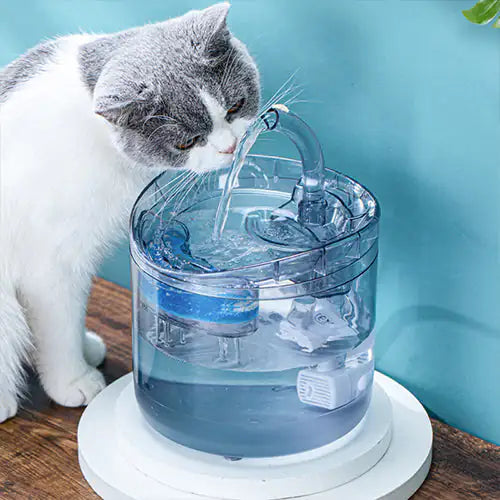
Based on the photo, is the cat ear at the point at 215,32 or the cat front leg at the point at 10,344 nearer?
the cat ear at the point at 215,32

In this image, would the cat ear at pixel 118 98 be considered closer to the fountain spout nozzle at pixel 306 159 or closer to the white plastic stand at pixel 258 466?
the fountain spout nozzle at pixel 306 159

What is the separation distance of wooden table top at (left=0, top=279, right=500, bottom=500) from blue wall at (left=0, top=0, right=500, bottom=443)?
58mm

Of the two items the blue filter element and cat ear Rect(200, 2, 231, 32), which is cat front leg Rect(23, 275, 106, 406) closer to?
the blue filter element

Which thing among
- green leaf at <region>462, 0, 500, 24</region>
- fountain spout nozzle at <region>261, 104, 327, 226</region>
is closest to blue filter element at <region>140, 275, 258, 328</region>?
fountain spout nozzle at <region>261, 104, 327, 226</region>

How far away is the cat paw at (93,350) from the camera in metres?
1.36

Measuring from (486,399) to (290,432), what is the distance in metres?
0.33

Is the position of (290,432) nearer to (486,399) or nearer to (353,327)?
(353,327)

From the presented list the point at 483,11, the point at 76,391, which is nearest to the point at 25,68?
the point at 76,391

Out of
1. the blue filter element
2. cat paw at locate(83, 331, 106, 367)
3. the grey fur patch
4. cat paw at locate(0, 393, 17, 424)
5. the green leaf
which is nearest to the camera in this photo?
the green leaf

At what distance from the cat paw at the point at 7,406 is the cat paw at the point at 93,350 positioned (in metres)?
0.16

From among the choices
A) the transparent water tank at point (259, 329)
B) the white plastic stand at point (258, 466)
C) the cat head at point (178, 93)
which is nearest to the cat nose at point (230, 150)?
the cat head at point (178, 93)

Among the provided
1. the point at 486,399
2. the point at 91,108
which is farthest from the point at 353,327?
the point at 91,108

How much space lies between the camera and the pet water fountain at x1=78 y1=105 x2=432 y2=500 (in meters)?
1.01

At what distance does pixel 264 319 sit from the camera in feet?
3.54
